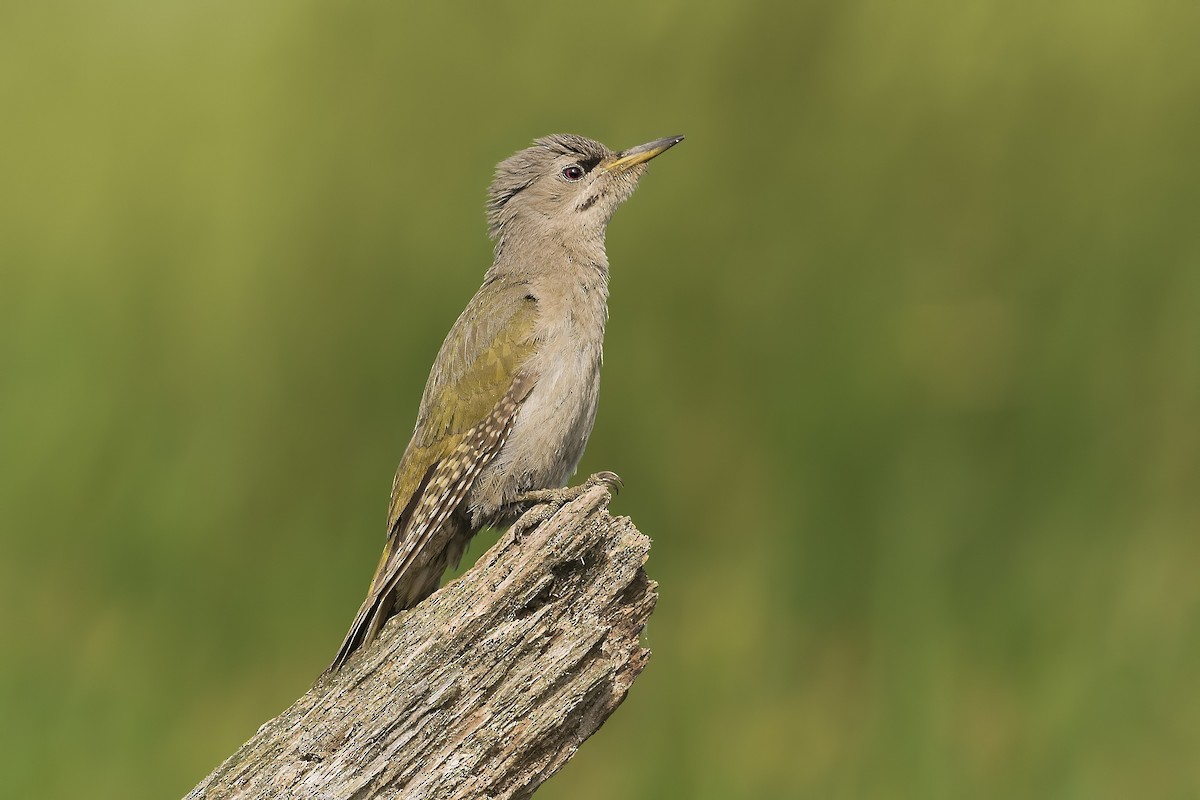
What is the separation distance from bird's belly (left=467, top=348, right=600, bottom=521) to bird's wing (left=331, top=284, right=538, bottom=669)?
0.06 meters

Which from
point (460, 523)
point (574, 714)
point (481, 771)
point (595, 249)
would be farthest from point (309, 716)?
point (595, 249)

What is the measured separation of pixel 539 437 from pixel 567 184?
164 centimetres

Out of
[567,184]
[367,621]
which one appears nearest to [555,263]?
[567,184]

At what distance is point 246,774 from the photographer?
12.0 feet

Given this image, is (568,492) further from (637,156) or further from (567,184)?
(637,156)

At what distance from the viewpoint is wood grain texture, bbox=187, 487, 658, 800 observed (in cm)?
366


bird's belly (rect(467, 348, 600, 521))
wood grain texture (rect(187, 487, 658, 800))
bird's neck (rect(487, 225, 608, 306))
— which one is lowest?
wood grain texture (rect(187, 487, 658, 800))

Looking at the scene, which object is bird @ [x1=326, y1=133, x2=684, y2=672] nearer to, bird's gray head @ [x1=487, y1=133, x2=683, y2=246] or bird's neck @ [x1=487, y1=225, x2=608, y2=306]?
bird's neck @ [x1=487, y1=225, x2=608, y2=306]

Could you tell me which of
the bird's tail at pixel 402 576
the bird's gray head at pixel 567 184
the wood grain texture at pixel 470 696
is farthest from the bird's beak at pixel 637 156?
the wood grain texture at pixel 470 696

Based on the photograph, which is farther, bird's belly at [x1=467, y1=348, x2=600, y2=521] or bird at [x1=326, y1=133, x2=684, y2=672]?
bird's belly at [x1=467, y1=348, x2=600, y2=521]

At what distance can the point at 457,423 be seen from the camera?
17.3ft

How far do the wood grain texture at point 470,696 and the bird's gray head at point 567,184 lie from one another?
2481 millimetres

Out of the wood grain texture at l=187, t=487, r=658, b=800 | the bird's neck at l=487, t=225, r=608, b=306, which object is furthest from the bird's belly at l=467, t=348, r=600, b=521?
the wood grain texture at l=187, t=487, r=658, b=800

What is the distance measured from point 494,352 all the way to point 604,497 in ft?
4.71
